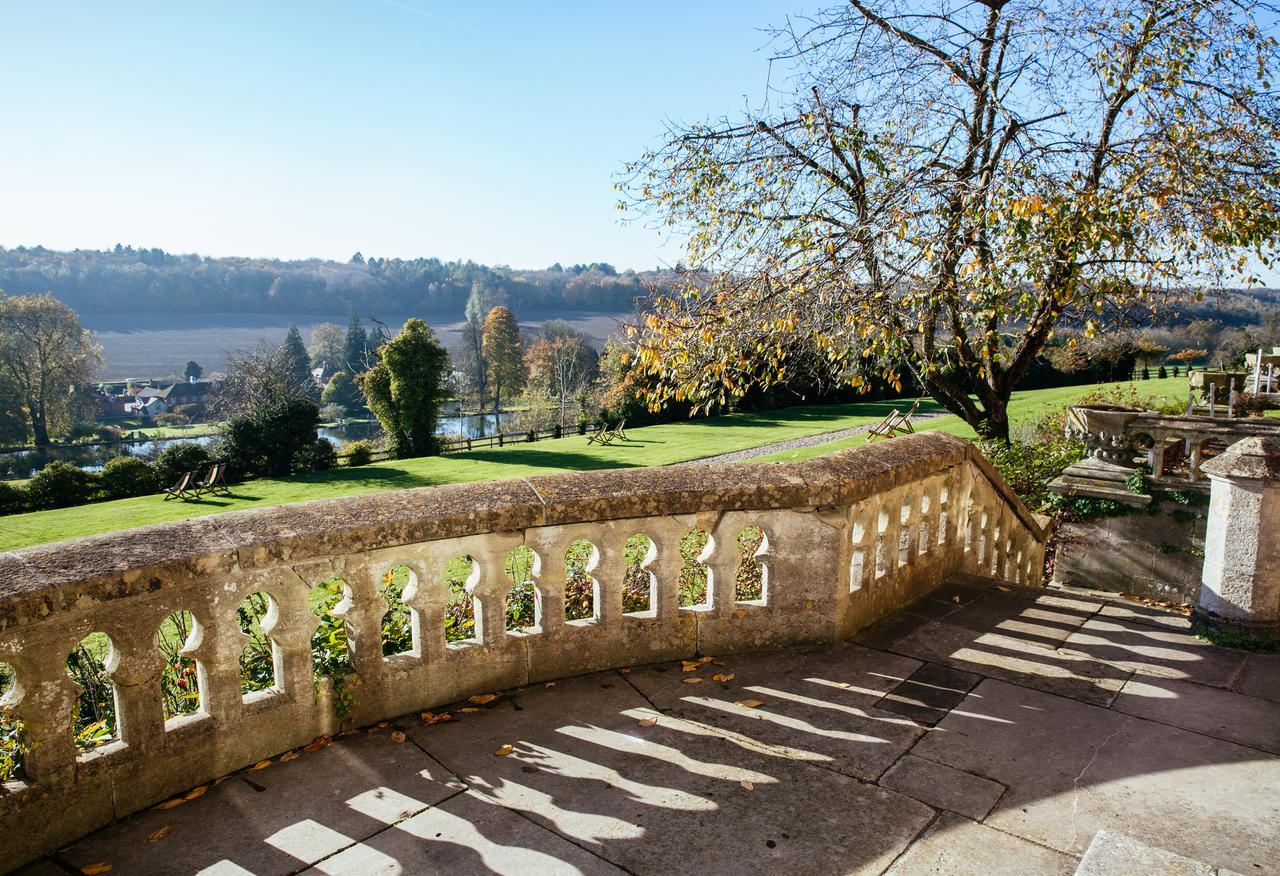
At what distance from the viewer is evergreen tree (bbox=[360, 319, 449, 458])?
4141 centimetres

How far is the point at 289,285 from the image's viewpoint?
16900 cm

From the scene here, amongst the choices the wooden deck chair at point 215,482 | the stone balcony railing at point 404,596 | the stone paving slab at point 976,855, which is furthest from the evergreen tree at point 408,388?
the stone paving slab at point 976,855

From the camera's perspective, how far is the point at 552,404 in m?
63.5

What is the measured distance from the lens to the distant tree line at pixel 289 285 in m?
153

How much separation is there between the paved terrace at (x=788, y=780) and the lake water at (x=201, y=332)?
386 ft

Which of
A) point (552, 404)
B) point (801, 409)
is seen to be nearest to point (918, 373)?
point (801, 409)

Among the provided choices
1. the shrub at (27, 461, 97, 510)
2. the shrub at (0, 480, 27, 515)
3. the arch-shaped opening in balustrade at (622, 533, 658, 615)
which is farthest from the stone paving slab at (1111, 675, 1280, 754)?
the shrub at (27, 461, 97, 510)

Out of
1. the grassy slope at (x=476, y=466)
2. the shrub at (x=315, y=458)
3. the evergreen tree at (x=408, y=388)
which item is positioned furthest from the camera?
the evergreen tree at (x=408, y=388)

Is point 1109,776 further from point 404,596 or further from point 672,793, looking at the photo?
point 404,596

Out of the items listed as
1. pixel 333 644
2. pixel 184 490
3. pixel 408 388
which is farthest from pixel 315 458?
pixel 333 644

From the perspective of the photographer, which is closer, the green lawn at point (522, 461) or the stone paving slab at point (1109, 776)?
the stone paving slab at point (1109, 776)

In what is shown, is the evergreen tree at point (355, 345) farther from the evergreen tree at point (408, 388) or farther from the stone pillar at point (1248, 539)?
the stone pillar at point (1248, 539)

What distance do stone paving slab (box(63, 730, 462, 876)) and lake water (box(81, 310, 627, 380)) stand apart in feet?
388

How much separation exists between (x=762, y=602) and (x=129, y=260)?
189215mm
